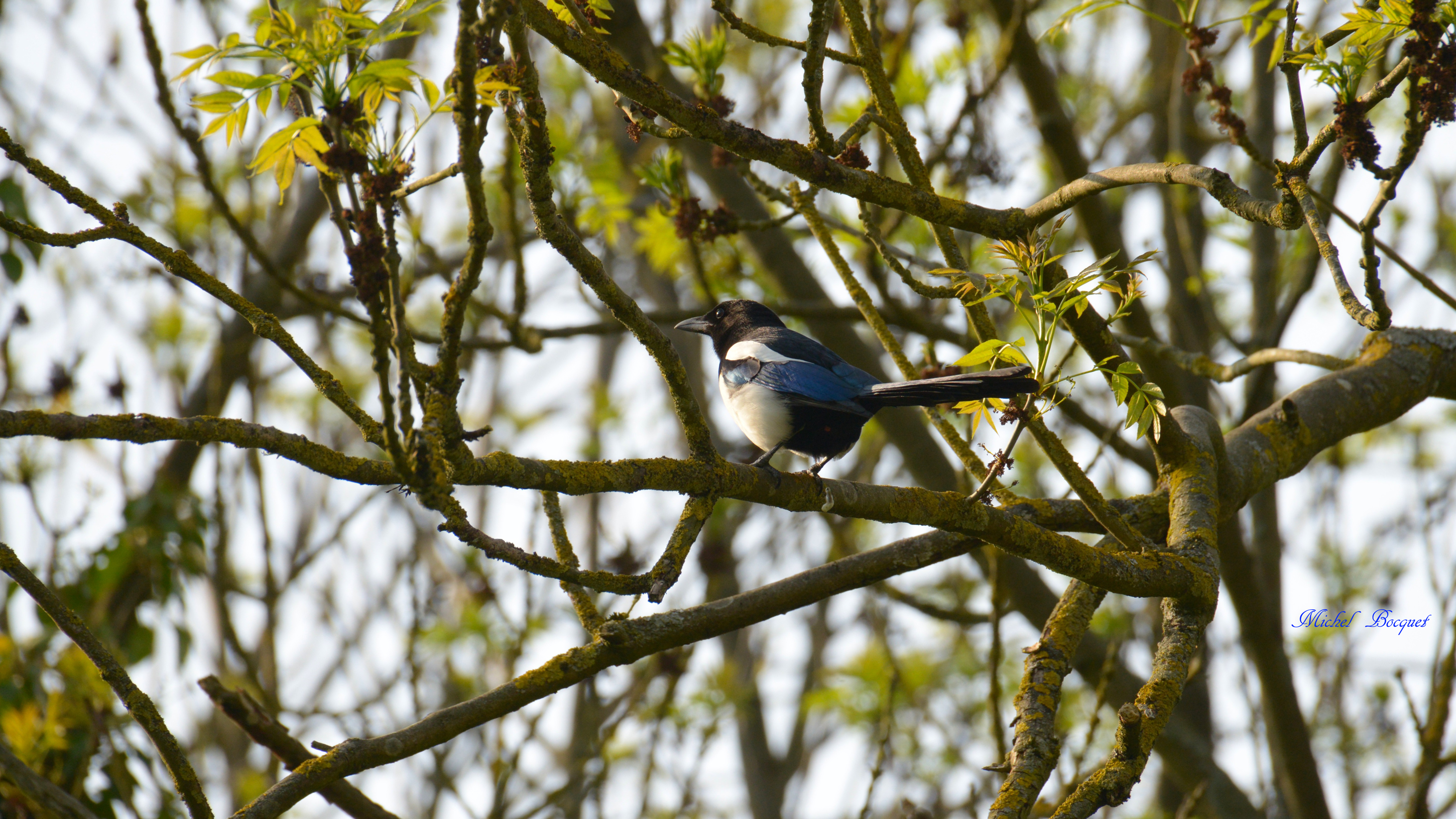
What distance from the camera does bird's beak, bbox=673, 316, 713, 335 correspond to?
19.0 feet

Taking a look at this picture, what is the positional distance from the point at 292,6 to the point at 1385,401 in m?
6.31

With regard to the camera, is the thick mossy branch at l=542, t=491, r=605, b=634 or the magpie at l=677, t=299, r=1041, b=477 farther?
the magpie at l=677, t=299, r=1041, b=477

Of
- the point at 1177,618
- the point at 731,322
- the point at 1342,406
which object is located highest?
the point at 731,322

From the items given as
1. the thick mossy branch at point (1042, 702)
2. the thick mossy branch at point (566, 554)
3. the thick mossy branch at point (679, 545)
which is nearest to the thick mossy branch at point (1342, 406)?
the thick mossy branch at point (1042, 702)

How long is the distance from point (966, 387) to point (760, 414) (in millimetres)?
1776

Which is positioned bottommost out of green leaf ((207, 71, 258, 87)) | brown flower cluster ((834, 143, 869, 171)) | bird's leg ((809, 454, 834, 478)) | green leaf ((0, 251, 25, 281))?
green leaf ((207, 71, 258, 87))

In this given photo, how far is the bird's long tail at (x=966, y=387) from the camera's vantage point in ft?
9.28

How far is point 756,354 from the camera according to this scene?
498 cm

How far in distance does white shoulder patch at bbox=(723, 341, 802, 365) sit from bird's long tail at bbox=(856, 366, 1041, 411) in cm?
117

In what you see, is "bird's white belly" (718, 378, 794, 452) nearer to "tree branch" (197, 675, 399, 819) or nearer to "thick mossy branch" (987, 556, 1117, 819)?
"thick mossy branch" (987, 556, 1117, 819)

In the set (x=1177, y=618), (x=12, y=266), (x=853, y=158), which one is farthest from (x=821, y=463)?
(x=12, y=266)

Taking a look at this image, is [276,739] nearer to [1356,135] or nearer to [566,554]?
[566,554]

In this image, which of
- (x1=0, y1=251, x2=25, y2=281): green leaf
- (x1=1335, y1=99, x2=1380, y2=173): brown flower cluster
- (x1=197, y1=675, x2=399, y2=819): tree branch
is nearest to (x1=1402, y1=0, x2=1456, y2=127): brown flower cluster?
(x1=1335, y1=99, x2=1380, y2=173): brown flower cluster

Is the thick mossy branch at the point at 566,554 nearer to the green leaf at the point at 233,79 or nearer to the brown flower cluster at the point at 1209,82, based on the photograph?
the green leaf at the point at 233,79
